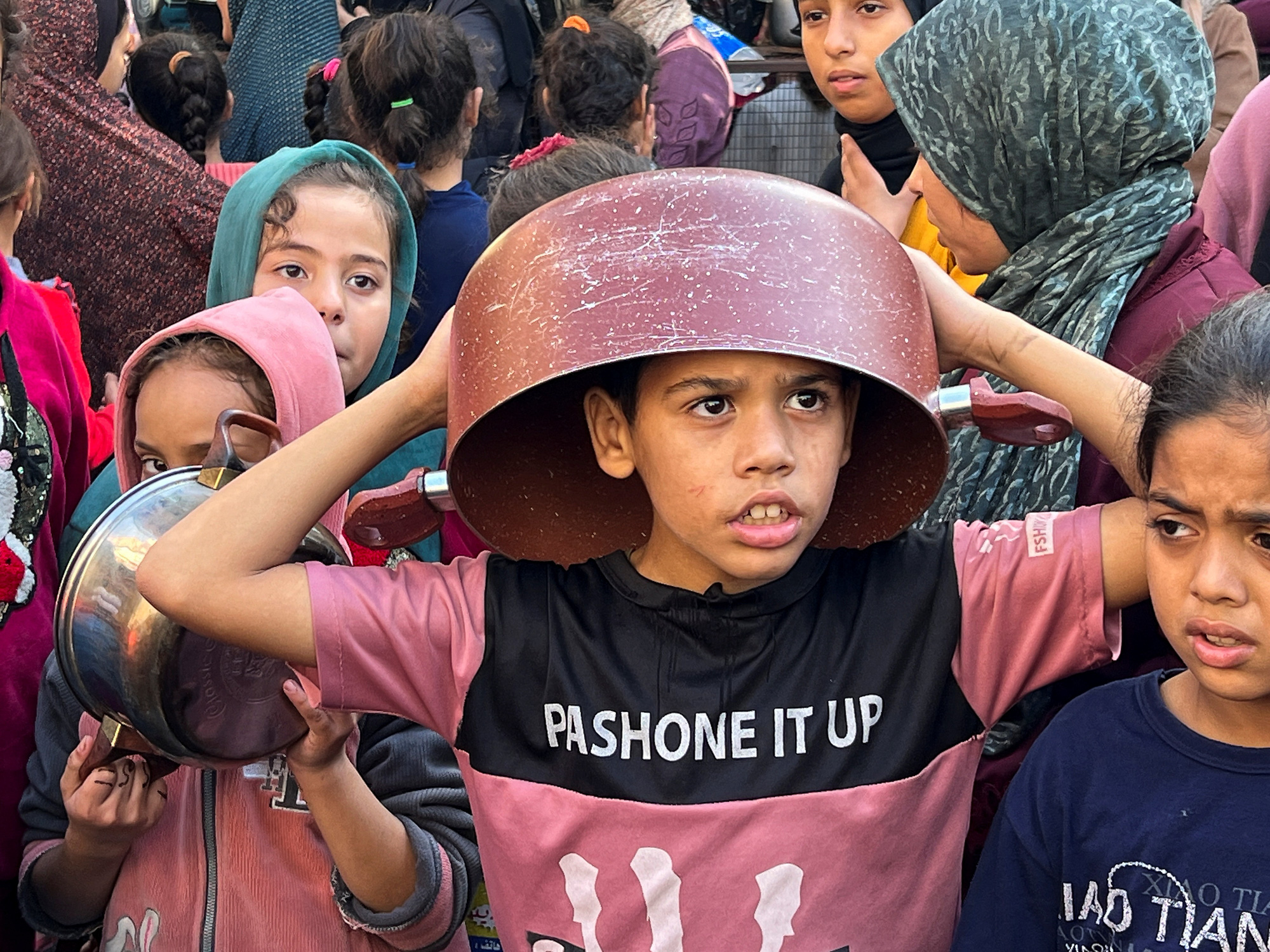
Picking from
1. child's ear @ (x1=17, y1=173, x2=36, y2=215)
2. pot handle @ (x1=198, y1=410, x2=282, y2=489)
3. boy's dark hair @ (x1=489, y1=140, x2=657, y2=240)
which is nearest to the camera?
pot handle @ (x1=198, y1=410, x2=282, y2=489)

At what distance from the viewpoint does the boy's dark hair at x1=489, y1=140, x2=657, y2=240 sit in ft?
7.20

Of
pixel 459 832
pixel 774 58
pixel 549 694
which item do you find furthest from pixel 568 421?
pixel 774 58

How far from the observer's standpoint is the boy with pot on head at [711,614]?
52.2 inches

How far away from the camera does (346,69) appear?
3494mm

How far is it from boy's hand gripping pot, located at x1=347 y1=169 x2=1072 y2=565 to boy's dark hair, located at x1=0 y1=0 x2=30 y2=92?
4.37ft

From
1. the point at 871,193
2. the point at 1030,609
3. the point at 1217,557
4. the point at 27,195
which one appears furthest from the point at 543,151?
the point at 1217,557

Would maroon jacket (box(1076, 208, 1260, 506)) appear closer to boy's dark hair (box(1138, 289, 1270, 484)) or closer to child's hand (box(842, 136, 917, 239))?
boy's dark hair (box(1138, 289, 1270, 484))

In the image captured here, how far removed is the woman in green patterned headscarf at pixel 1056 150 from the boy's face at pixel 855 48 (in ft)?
3.20

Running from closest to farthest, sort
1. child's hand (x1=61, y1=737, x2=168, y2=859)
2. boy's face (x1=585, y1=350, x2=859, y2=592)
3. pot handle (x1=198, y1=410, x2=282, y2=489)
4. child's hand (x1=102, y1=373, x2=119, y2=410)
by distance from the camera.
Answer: boy's face (x1=585, y1=350, x2=859, y2=592) < pot handle (x1=198, y1=410, x2=282, y2=489) < child's hand (x1=61, y1=737, x2=168, y2=859) < child's hand (x1=102, y1=373, x2=119, y2=410)

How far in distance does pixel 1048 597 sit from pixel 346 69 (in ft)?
8.64

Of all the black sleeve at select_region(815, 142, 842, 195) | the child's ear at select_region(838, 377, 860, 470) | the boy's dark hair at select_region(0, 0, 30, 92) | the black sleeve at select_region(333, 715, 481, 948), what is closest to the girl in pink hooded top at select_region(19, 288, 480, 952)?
the black sleeve at select_region(333, 715, 481, 948)

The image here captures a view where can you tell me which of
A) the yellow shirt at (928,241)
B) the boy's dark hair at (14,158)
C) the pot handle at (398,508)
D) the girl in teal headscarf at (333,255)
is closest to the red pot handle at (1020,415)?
the pot handle at (398,508)

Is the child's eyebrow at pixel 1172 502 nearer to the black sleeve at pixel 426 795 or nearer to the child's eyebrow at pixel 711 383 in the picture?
the child's eyebrow at pixel 711 383

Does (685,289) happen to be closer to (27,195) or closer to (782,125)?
(27,195)
